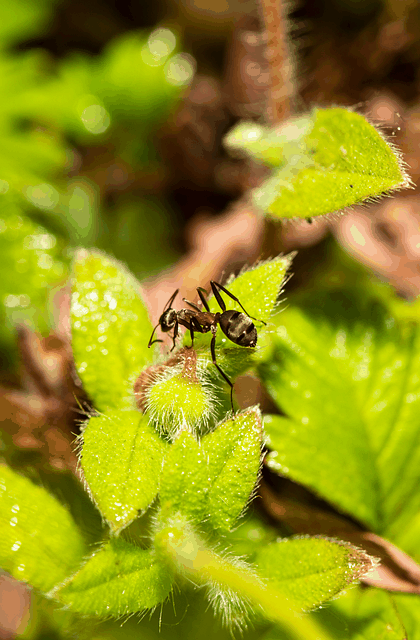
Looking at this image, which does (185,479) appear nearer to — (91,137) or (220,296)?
(220,296)

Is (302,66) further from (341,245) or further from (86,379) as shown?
(86,379)

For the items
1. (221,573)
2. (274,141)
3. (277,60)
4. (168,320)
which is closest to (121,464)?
(221,573)

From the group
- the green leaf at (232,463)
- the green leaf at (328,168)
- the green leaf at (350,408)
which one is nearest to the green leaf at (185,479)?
the green leaf at (232,463)

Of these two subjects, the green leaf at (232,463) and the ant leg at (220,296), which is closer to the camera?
the green leaf at (232,463)

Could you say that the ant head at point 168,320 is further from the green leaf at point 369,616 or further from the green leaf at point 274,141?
the green leaf at point 369,616

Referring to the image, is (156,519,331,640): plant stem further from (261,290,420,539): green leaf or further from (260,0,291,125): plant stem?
(260,0,291,125): plant stem


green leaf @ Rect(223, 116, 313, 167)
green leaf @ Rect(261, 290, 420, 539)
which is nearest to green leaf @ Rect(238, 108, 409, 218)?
green leaf @ Rect(223, 116, 313, 167)
